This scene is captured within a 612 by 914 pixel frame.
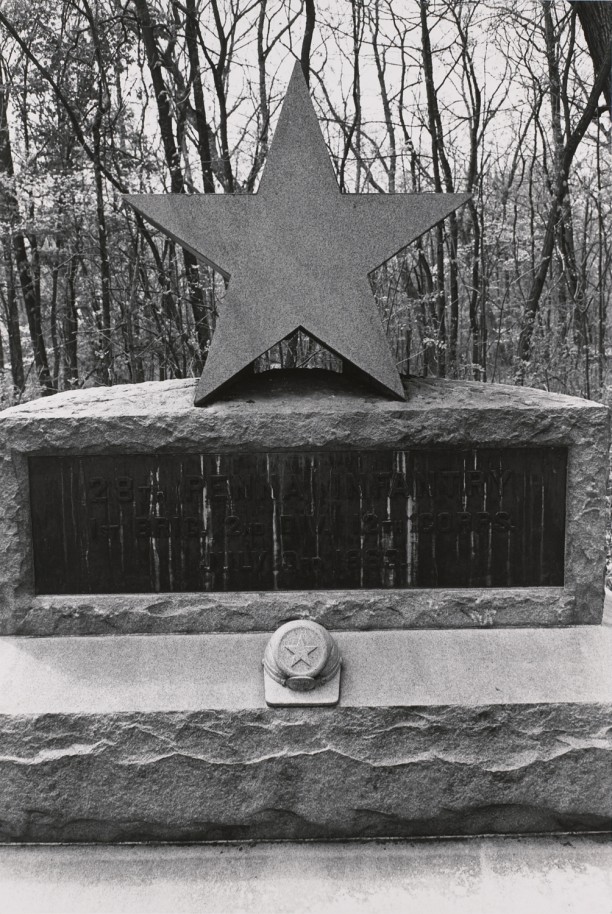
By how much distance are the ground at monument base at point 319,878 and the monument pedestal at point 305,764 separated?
0.07 metres

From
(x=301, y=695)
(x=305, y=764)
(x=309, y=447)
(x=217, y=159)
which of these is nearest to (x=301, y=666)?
(x=301, y=695)

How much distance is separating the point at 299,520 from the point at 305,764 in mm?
945

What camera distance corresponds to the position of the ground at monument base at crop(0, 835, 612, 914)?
7.65ft

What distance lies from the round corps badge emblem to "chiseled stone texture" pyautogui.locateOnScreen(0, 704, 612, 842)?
0.06m

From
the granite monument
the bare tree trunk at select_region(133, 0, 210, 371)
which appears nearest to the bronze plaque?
the granite monument

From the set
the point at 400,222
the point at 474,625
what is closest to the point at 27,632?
the point at 474,625

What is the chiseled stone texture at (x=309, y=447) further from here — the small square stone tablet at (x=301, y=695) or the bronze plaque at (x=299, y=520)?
the small square stone tablet at (x=301, y=695)

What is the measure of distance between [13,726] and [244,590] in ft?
3.29

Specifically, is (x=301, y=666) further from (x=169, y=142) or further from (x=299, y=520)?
(x=169, y=142)

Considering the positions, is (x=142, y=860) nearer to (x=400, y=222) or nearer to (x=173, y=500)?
(x=173, y=500)

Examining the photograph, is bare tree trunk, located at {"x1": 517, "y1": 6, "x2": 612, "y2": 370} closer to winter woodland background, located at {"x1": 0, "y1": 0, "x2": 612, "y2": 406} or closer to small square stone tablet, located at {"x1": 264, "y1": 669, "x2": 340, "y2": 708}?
winter woodland background, located at {"x1": 0, "y1": 0, "x2": 612, "y2": 406}

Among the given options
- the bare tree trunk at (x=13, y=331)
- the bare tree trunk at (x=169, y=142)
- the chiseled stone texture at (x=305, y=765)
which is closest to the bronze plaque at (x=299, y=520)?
the chiseled stone texture at (x=305, y=765)

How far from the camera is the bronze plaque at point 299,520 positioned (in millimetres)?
2982

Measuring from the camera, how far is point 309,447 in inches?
116
